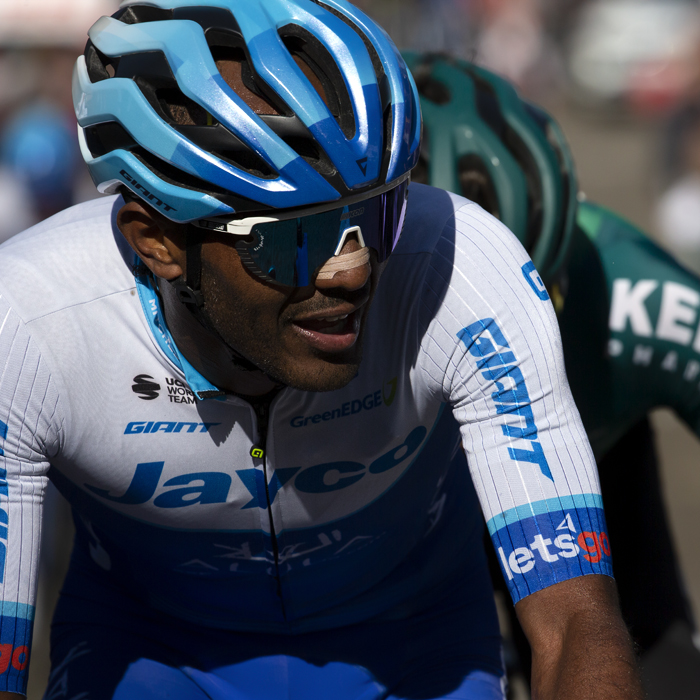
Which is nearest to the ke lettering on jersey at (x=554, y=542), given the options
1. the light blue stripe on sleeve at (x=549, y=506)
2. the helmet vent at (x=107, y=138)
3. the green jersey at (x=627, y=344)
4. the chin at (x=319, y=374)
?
the light blue stripe on sleeve at (x=549, y=506)

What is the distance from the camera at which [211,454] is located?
228cm

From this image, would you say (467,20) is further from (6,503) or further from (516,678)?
(6,503)

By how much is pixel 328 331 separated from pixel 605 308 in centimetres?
172

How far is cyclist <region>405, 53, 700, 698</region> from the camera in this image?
3.29 metres

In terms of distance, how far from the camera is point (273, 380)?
2.19 m

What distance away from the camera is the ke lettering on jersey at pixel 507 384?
2.07 m

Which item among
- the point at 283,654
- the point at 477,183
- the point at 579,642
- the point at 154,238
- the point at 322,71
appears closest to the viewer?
the point at 579,642

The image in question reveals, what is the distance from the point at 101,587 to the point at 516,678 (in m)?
2.09

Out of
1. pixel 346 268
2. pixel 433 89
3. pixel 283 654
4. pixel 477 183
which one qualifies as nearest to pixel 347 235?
pixel 346 268

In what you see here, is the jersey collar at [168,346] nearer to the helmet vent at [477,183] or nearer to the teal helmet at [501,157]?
the teal helmet at [501,157]

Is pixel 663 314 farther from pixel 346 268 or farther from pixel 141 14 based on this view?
pixel 141 14

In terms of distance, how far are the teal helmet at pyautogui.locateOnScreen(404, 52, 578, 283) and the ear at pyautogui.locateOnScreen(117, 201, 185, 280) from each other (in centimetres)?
139

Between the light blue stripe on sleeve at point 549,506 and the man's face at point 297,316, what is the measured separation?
44 centimetres

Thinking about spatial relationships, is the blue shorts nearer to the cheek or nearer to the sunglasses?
the cheek
